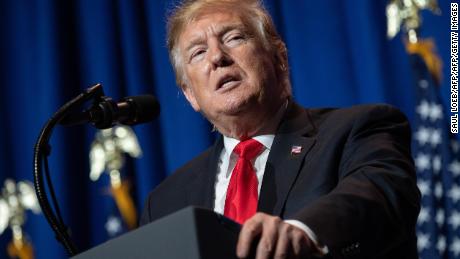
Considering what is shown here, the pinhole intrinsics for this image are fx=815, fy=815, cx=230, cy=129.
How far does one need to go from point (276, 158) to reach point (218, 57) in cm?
40

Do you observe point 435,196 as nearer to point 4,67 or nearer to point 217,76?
point 217,76

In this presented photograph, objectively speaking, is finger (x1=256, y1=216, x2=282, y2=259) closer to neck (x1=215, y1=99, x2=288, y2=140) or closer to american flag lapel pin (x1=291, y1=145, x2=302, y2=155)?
american flag lapel pin (x1=291, y1=145, x2=302, y2=155)

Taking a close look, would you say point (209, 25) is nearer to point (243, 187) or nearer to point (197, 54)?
point (197, 54)

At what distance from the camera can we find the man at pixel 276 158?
54.9 inches

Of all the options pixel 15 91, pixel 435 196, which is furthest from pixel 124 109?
pixel 15 91

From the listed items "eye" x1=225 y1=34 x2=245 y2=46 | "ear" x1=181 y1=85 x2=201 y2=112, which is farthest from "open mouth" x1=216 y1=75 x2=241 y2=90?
"ear" x1=181 y1=85 x2=201 y2=112

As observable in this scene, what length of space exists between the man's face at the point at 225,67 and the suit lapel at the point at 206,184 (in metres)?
0.10

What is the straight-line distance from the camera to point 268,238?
3.90 feet

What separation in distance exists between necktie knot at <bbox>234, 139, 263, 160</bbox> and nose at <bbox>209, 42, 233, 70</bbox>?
23cm

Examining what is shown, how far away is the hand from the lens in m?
1.17

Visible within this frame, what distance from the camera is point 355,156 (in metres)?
1.89

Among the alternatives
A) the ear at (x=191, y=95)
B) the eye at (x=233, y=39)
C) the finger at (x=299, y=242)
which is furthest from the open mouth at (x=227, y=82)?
the finger at (x=299, y=242)

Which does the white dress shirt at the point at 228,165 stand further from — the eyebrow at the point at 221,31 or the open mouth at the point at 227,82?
the eyebrow at the point at 221,31

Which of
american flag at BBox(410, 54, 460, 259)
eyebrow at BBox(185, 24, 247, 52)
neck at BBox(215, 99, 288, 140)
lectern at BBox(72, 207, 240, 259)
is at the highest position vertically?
eyebrow at BBox(185, 24, 247, 52)
